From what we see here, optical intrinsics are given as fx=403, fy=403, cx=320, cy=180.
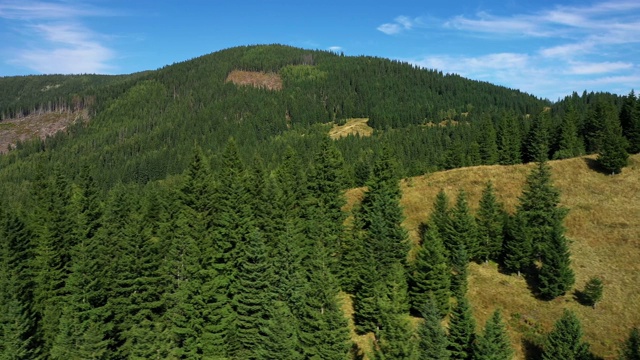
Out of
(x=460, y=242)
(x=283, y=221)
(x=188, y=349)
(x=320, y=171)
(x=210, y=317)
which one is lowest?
(x=188, y=349)

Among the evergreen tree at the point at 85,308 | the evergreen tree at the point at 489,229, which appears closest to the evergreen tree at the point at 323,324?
the evergreen tree at the point at 85,308

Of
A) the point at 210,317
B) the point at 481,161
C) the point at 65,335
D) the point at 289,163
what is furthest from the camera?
the point at 481,161

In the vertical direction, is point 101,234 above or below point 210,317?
above

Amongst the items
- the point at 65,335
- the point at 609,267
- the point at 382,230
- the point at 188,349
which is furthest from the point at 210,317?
the point at 609,267

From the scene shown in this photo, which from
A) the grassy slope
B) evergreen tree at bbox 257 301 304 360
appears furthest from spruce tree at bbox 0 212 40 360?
the grassy slope

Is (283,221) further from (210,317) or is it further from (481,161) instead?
(481,161)

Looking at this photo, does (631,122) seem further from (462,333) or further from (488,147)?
(462,333)

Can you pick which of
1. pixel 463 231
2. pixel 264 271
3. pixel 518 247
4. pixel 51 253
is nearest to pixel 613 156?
pixel 518 247
